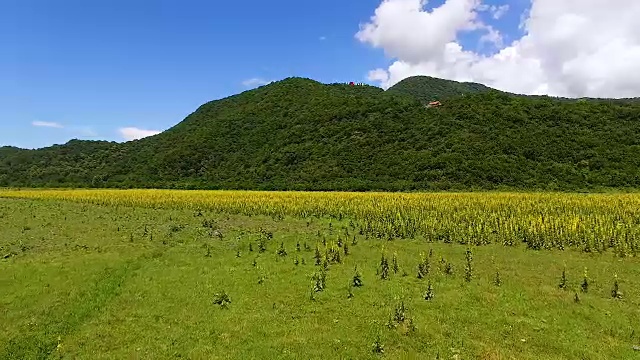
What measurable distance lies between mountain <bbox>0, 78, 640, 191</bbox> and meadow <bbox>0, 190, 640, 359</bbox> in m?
35.2

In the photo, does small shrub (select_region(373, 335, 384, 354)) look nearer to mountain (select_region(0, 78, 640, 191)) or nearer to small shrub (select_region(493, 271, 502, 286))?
small shrub (select_region(493, 271, 502, 286))

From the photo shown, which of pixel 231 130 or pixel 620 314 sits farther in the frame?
pixel 231 130

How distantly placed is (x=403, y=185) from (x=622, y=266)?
4365 centimetres

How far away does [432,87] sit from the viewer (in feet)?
550

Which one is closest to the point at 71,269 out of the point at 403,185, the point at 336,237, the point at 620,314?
the point at 336,237

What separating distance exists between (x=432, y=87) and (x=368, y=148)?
97.3 m

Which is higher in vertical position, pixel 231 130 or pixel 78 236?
pixel 231 130

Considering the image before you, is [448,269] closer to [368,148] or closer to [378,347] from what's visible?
[378,347]

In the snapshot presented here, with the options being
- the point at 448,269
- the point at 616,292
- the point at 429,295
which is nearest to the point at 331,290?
the point at 429,295

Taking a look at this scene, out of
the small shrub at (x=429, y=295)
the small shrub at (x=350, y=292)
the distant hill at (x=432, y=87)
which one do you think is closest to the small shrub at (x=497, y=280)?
the small shrub at (x=429, y=295)

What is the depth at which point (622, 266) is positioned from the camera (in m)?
17.6

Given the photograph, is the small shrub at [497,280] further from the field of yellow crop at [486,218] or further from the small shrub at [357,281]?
the field of yellow crop at [486,218]

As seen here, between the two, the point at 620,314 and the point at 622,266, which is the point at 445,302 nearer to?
the point at 620,314

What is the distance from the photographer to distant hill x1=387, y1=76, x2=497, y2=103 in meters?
159
